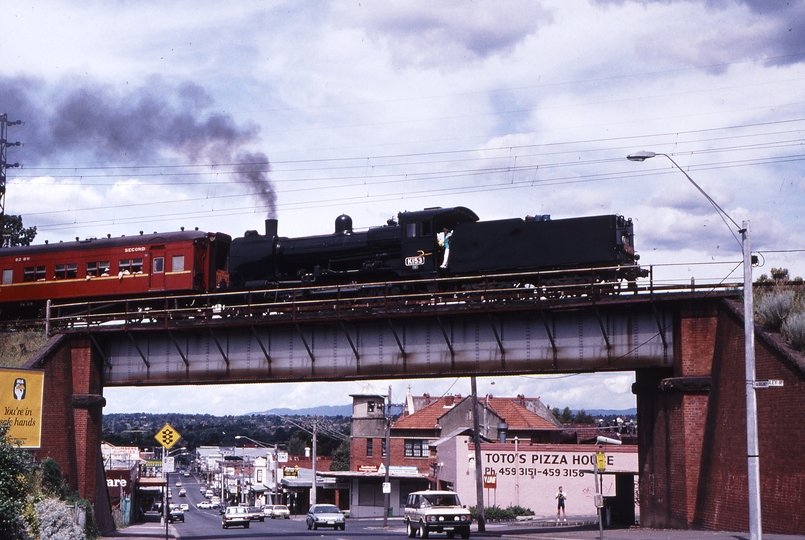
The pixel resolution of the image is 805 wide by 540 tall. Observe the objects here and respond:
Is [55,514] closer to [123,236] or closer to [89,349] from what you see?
[89,349]

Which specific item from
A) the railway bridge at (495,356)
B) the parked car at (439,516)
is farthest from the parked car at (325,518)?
the parked car at (439,516)

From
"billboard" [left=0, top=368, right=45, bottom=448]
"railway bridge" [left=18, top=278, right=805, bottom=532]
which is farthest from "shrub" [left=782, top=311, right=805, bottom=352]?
"billboard" [left=0, top=368, right=45, bottom=448]

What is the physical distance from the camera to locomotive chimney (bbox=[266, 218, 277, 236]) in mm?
40625

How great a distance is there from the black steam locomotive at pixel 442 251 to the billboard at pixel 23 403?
35.8 feet

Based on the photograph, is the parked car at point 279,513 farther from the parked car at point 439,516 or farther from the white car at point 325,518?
the parked car at point 439,516

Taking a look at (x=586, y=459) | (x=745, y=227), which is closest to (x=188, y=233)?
(x=745, y=227)

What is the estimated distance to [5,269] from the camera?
1708 inches

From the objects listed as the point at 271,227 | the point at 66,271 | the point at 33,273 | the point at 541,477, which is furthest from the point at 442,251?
the point at 541,477

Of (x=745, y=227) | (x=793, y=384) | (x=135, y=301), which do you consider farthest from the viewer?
(x=135, y=301)

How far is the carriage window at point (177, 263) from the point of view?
39844 millimetres

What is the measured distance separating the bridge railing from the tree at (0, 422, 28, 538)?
41.8ft

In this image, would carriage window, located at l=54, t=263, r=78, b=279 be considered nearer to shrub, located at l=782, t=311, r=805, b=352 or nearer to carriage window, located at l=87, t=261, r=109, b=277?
carriage window, located at l=87, t=261, r=109, b=277

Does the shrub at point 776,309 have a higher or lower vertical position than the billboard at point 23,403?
higher

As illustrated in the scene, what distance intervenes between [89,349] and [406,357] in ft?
44.1
